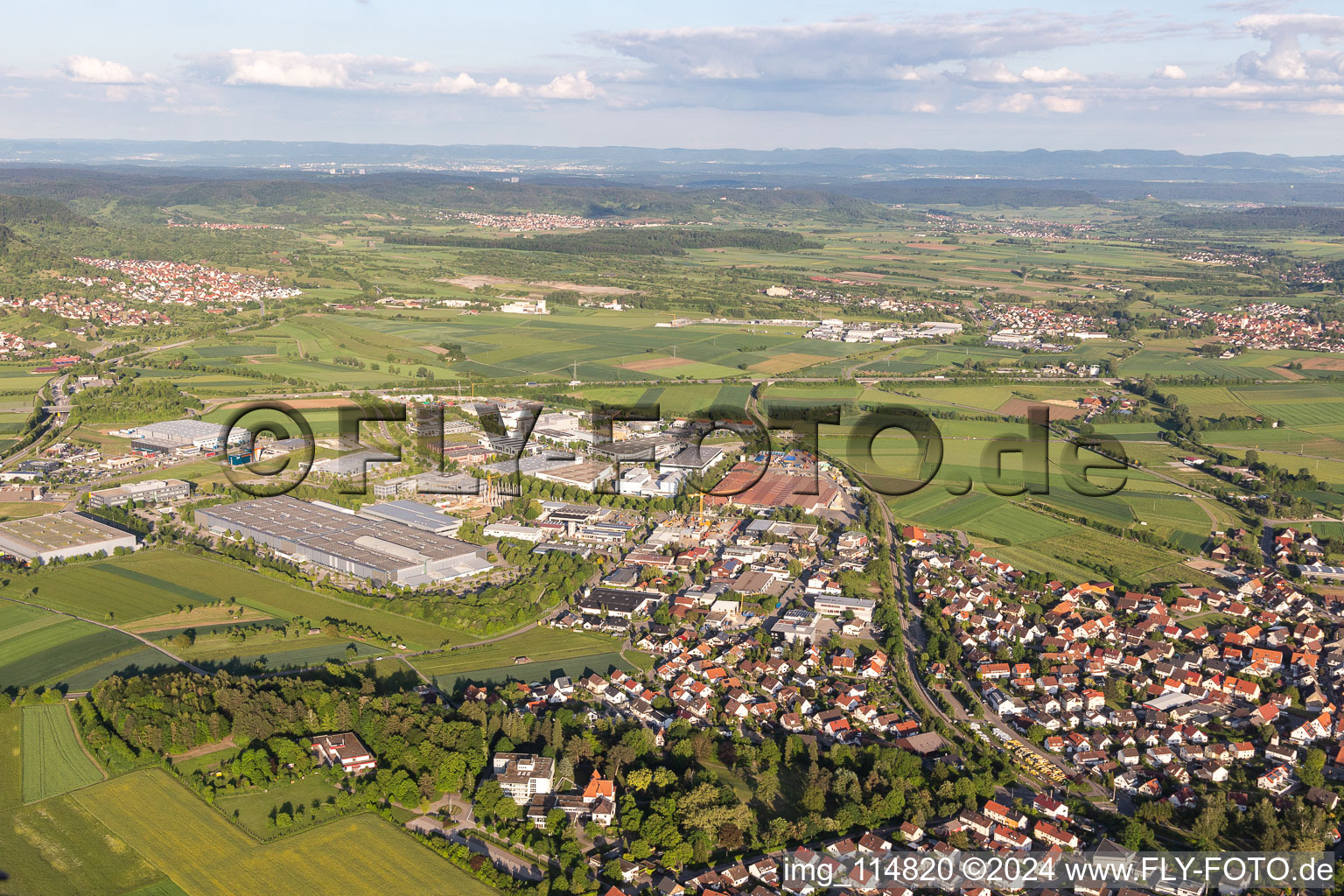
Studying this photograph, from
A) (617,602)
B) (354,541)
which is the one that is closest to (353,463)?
(354,541)

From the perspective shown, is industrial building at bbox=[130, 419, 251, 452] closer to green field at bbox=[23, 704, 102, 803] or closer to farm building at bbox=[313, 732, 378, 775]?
green field at bbox=[23, 704, 102, 803]

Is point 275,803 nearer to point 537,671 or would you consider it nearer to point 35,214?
point 537,671

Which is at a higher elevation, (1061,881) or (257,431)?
(257,431)

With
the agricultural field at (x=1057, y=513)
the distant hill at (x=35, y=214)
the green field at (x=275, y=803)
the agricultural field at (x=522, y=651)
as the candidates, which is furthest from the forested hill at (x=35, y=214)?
the green field at (x=275, y=803)

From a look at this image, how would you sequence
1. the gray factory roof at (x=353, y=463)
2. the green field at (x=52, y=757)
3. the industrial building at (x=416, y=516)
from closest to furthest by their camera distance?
1. the green field at (x=52, y=757)
2. the industrial building at (x=416, y=516)
3. the gray factory roof at (x=353, y=463)

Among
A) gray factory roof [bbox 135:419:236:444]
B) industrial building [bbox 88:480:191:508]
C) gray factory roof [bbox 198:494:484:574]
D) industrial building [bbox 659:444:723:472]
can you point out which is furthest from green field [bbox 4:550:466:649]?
industrial building [bbox 659:444:723:472]

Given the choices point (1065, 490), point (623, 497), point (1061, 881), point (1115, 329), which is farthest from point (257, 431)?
point (1115, 329)

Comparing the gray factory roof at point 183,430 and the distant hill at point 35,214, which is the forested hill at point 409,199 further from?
the gray factory roof at point 183,430

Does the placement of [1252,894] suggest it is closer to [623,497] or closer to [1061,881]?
[1061,881]
